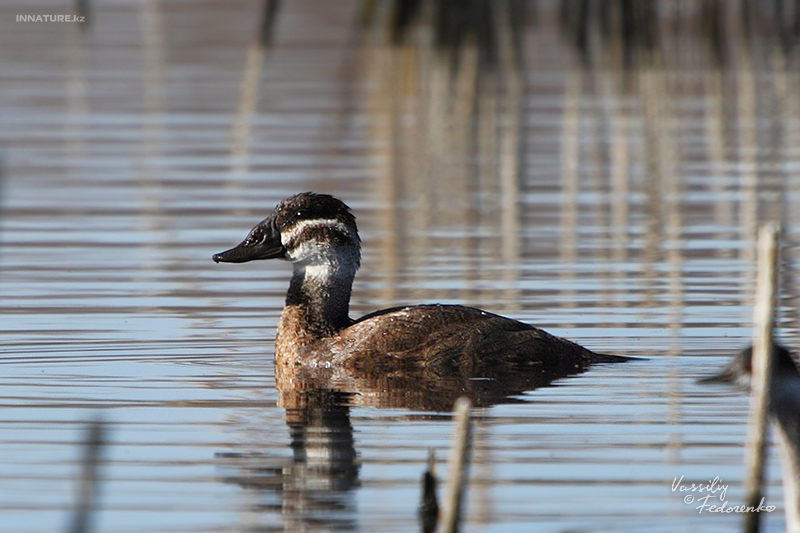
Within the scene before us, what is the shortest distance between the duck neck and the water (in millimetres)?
353

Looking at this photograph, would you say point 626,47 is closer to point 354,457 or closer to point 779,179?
point 779,179

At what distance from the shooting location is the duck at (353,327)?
809 cm

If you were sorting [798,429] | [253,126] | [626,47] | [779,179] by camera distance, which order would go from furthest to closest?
[626,47] < [253,126] < [779,179] < [798,429]

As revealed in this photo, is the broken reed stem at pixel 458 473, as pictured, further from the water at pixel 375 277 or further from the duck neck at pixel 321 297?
the duck neck at pixel 321 297

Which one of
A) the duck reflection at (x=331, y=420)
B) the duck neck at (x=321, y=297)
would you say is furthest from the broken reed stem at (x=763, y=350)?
the duck neck at (x=321, y=297)

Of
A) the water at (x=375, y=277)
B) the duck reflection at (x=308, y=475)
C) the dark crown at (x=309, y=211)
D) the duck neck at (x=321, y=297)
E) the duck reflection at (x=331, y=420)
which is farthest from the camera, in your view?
the dark crown at (x=309, y=211)

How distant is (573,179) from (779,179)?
1788 mm

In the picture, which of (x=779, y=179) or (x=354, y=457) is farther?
(x=779, y=179)

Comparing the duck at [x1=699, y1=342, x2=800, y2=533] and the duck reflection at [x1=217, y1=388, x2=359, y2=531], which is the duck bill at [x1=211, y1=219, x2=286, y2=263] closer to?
the duck reflection at [x1=217, y1=388, x2=359, y2=531]

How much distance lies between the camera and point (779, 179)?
15.0 m

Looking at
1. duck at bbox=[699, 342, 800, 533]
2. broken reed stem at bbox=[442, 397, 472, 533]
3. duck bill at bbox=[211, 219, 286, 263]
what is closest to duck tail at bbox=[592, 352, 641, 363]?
duck bill at bbox=[211, 219, 286, 263]

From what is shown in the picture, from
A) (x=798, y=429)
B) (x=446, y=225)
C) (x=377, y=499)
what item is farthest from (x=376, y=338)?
(x=446, y=225)

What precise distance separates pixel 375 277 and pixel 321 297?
2280 millimetres

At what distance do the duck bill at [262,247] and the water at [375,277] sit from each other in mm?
424
